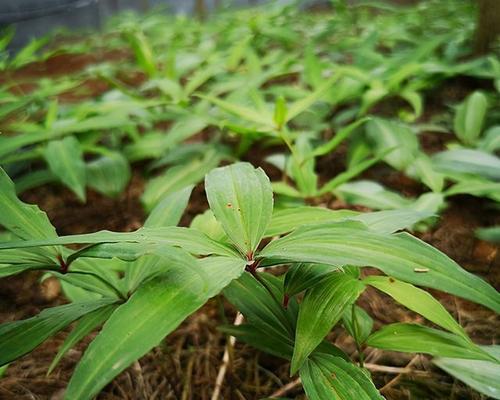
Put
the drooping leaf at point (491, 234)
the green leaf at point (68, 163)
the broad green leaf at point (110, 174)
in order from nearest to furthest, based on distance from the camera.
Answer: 1. the drooping leaf at point (491, 234)
2. the green leaf at point (68, 163)
3. the broad green leaf at point (110, 174)

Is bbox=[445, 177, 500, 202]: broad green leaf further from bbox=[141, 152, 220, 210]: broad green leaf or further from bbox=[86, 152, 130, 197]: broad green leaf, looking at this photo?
bbox=[86, 152, 130, 197]: broad green leaf

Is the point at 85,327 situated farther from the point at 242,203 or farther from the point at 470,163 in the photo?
the point at 470,163

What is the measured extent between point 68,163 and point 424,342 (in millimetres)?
1130

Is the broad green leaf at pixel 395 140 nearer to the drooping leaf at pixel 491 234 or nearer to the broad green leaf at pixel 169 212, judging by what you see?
the drooping leaf at pixel 491 234

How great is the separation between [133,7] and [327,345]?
481 inches

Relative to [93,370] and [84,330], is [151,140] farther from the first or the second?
[93,370]

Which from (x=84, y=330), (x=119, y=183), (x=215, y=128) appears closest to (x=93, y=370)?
(x=84, y=330)

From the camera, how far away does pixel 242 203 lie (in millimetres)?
604

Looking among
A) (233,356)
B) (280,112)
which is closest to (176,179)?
(280,112)

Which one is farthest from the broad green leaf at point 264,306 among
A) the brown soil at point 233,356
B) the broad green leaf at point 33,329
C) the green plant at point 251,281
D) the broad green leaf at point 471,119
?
the broad green leaf at point 471,119

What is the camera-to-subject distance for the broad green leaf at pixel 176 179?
122 centimetres

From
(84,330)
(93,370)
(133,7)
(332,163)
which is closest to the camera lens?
(93,370)

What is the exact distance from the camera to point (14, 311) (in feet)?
3.20

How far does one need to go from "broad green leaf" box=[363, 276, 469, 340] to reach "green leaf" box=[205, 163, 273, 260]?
201mm
